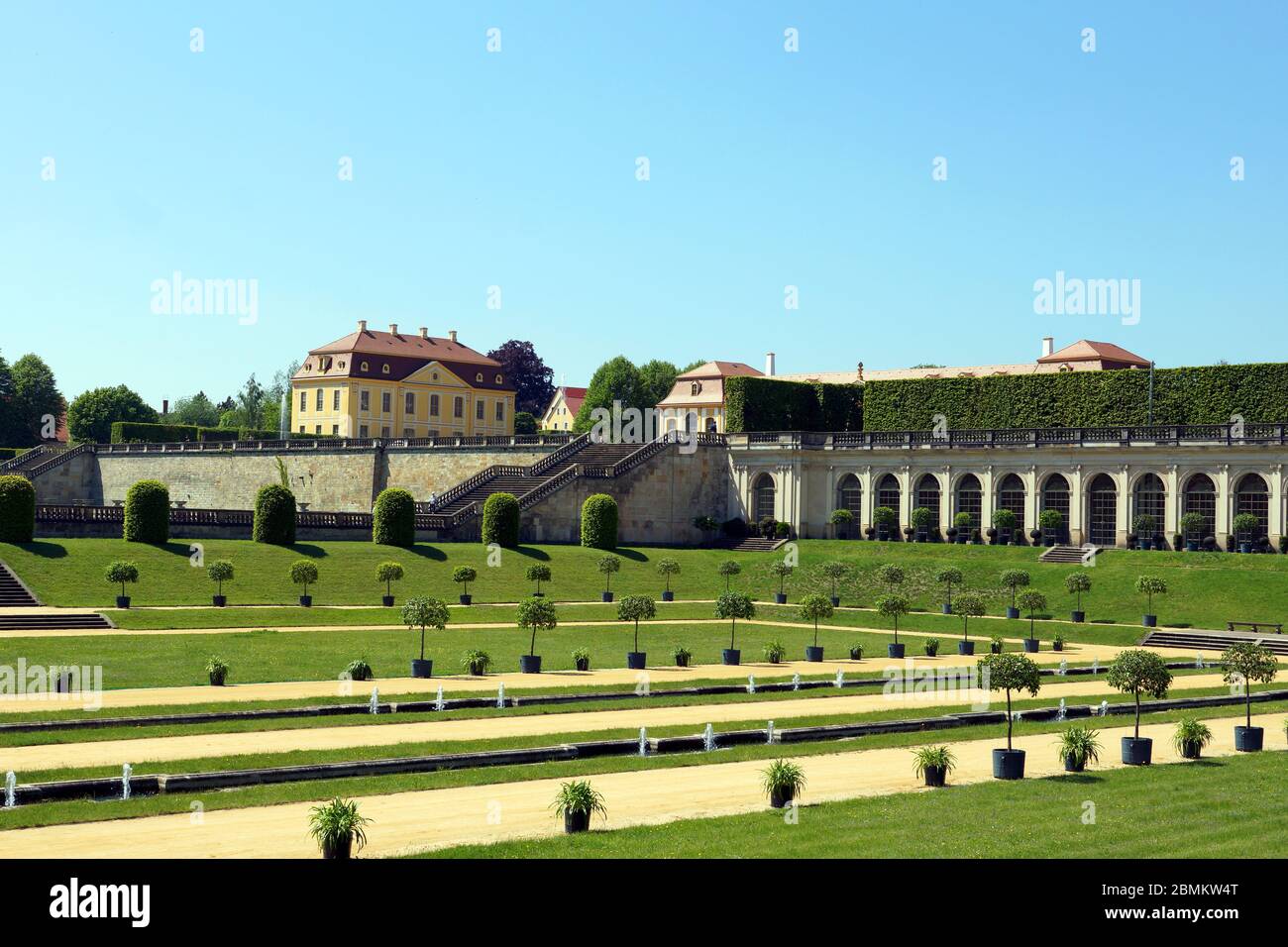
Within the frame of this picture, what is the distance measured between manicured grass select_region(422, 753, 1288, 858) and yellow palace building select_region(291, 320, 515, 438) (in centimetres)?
9746

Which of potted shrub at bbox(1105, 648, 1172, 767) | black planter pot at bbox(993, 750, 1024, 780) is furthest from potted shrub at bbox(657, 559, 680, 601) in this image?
black planter pot at bbox(993, 750, 1024, 780)

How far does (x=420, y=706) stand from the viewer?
31062 millimetres

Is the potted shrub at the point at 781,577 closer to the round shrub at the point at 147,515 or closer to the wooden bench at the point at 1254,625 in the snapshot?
the wooden bench at the point at 1254,625

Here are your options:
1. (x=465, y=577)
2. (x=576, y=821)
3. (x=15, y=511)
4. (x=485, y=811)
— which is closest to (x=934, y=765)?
(x=576, y=821)

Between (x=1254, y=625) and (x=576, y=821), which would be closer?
(x=576, y=821)

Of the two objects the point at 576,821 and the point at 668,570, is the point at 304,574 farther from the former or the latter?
the point at 576,821

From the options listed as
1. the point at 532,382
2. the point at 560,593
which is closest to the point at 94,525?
the point at 560,593

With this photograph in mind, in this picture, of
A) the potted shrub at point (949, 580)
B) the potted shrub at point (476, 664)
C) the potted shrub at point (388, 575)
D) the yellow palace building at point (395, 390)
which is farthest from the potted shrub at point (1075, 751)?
the yellow palace building at point (395, 390)

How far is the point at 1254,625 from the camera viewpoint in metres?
49.9

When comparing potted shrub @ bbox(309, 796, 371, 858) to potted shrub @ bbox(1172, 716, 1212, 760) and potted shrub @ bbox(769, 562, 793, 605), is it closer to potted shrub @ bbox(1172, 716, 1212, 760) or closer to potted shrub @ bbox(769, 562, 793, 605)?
potted shrub @ bbox(1172, 716, 1212, 760)

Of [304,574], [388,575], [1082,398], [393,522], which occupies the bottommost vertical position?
[388,575]

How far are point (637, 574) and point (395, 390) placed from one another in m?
61.6
